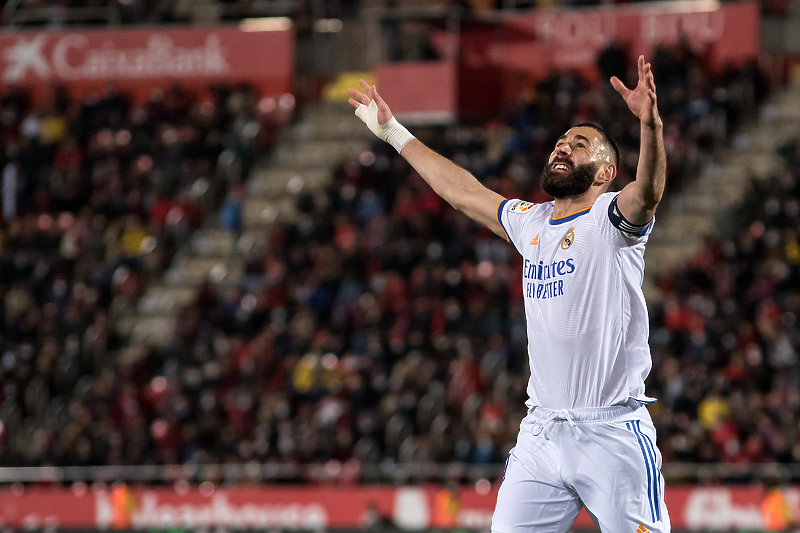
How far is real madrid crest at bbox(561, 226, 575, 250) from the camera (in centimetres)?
583

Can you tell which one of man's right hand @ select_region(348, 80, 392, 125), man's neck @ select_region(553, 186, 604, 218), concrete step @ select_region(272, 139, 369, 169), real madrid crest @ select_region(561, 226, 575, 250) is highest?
man's right hand @ select_region(348, 80, 392, 125)

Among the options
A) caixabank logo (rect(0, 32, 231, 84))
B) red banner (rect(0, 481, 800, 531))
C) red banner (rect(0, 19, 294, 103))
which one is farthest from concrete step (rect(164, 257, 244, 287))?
red banner (rect(0, 481, 800, 531))

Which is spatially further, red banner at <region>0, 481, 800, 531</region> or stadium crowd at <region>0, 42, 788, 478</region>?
stadium crowd at <region>0, 42, 788, 478</region>

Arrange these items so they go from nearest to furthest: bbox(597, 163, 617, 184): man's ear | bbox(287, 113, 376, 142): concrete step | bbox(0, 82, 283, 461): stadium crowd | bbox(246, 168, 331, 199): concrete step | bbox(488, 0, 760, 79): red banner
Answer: bbox(597, 163, 617, 184): man's ear, bbox(0, 82, 283, 461): stadium crowd, bbox(488, 0, 760, 79): red banner, bbox(246, 168, 331, 199): concrete step, bbox(287, 113, 376, 142): concrete step

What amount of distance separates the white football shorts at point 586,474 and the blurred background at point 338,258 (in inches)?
344

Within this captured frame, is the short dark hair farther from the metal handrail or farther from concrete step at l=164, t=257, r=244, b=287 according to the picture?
concrete step at l=164, t=257, r=244, b=287

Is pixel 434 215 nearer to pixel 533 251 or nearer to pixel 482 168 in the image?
pixel 482 168

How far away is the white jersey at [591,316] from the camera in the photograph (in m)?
5.72

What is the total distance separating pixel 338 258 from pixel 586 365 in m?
14.0

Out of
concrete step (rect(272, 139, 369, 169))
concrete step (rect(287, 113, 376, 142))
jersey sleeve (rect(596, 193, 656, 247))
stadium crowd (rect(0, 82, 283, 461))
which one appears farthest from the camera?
concrete step (rect(287, 113, 376, 142))

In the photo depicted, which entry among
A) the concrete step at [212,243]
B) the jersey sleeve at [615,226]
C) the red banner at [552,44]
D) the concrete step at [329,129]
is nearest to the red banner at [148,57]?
the concrete step at [329,129]

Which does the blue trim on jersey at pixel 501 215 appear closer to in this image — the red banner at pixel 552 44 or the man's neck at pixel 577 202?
the man's neck at pixel 577 202

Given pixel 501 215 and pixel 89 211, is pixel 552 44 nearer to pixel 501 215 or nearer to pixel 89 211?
pixel 89 211

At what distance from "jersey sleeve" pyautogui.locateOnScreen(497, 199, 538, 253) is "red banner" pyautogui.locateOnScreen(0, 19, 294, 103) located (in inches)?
759
